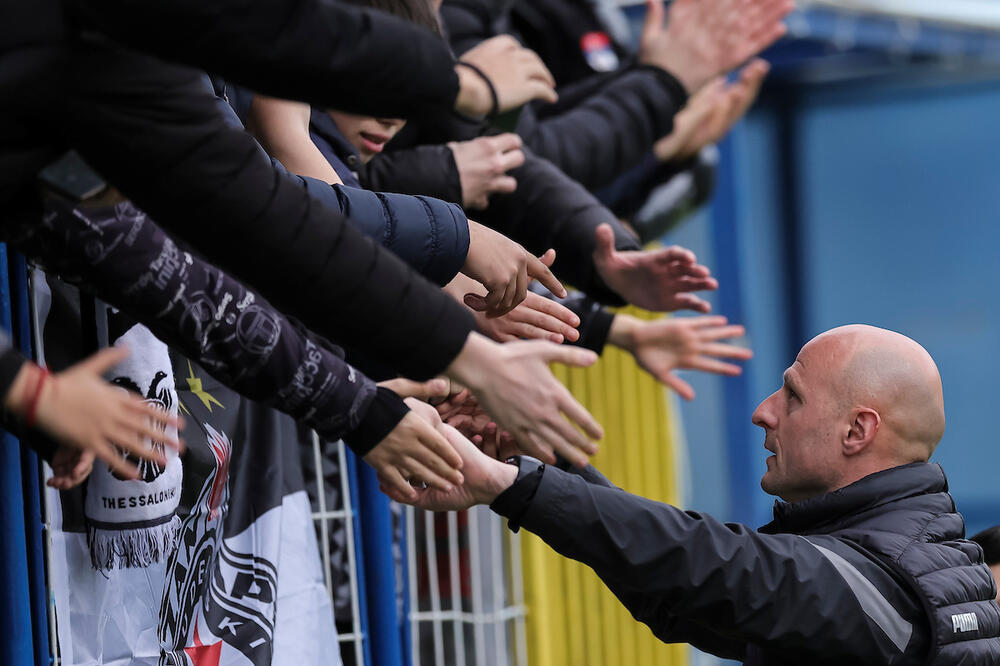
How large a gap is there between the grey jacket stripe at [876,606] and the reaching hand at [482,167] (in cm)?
86

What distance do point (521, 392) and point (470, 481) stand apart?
1.21 ft

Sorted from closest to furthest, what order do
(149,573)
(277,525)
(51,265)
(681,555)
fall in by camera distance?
(51,265) < (681,555) < (149,573) < (277,525)

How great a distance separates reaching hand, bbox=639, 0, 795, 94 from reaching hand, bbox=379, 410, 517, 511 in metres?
1.45

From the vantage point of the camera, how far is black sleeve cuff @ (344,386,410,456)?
1.44m

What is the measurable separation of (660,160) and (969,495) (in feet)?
15.2

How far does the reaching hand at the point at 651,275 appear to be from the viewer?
2.23 m

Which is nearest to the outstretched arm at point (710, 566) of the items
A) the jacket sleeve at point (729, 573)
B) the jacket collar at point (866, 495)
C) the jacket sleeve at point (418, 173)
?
the jacket sleeve at point (729, 573)

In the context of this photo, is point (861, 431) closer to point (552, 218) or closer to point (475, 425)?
point (475, 425)

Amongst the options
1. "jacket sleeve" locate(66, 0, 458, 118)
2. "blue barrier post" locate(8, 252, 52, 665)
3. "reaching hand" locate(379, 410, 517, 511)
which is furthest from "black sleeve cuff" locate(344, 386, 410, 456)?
"blue barrier post" locate(8, 252, 52, 665)

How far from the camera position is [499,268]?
5.33 feet

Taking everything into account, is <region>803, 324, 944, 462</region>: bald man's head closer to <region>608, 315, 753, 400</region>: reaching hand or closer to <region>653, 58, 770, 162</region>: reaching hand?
<region>608, 315, 753, 400</region>: reaching hand

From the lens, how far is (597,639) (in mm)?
3428

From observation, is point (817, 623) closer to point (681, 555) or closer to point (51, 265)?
point (681, 555)

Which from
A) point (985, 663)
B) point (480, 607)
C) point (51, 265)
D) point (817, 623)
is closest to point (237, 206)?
point (51, 265)
